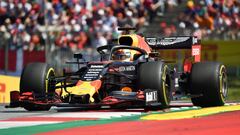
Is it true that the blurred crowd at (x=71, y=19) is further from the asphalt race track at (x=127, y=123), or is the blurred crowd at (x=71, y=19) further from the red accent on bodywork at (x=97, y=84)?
the asphalt race track at (x=127, y=123)

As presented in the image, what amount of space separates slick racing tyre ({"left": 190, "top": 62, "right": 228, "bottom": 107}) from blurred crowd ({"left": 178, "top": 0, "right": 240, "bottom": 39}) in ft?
35.2

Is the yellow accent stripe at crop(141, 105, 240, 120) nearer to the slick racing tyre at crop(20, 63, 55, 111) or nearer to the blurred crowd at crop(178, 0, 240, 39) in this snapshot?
the slick racing tyre at crop(20, 63, 55, 111)

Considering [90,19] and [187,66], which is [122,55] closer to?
[187,66]

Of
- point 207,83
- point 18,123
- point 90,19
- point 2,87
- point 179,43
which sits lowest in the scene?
point 18,123

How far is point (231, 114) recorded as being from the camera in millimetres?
10211

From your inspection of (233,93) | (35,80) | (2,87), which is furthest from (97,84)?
(233,93)

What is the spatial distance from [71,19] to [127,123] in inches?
673

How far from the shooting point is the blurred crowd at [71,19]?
24.0 m

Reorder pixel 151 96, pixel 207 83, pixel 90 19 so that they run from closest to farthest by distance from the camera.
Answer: pixel 151 96 < pixel 207 83 < pixel 90 19

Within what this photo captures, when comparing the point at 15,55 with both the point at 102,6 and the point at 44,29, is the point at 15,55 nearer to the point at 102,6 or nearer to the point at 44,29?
the point at 44,29

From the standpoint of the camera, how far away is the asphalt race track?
8023 millimetres

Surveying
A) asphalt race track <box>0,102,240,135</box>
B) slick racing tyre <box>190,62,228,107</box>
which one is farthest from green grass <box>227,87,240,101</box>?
asphalt race track <box>0,102,240,135</box>

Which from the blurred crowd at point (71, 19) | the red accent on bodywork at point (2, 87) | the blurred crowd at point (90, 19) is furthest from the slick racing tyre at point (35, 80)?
the blurred crowd at point (71, 19)

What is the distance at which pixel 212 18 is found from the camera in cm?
2441
